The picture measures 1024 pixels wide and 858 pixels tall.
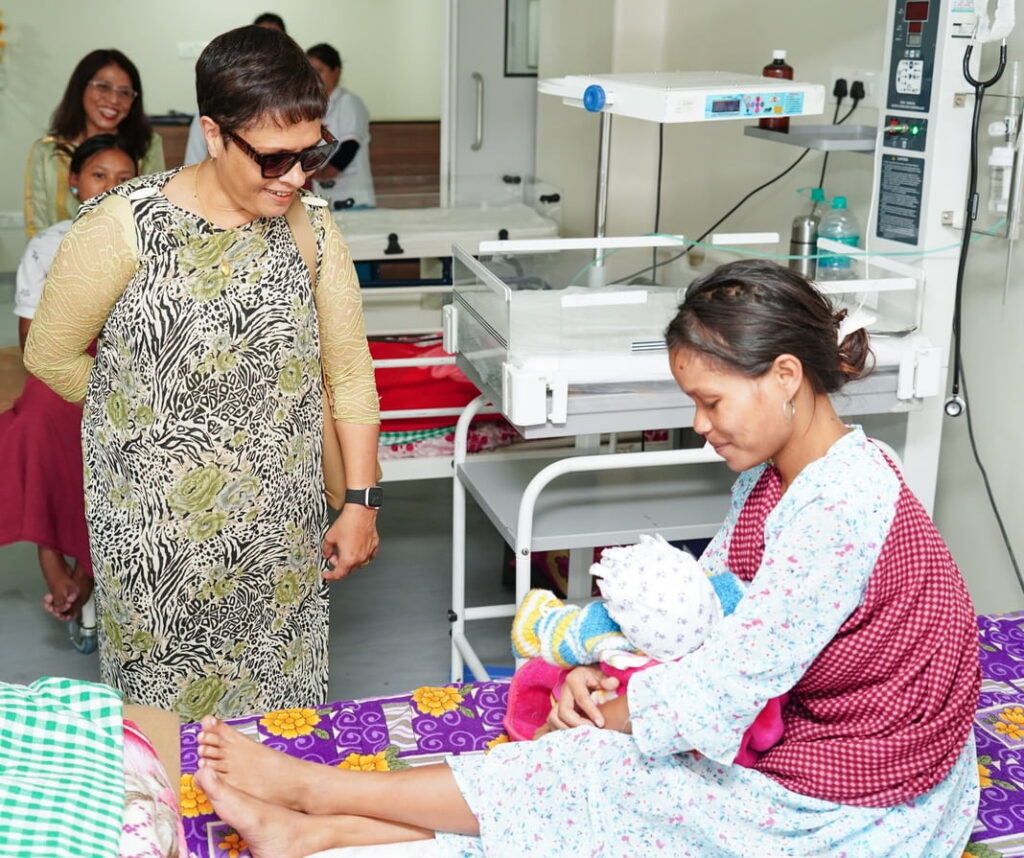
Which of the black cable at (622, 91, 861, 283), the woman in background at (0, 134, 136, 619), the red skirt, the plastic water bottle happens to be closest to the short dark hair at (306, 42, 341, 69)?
Result: the black cable at (622, 91, 861, 283)

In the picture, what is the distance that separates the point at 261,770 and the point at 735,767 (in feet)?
1.99

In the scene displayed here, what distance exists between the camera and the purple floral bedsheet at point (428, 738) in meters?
1.70

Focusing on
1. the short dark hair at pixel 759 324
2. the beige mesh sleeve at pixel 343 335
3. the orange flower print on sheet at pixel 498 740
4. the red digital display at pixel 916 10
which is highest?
the red digital display at pixel 916 10

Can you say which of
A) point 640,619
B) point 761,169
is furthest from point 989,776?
point 761,169

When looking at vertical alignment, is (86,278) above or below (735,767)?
above

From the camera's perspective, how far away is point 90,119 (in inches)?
146

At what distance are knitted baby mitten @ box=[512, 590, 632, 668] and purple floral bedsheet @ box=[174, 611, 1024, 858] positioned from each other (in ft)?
0.79

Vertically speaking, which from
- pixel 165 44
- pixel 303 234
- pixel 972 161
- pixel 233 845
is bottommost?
pixel 233 845

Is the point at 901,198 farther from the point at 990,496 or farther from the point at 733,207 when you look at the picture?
the point at 733,207

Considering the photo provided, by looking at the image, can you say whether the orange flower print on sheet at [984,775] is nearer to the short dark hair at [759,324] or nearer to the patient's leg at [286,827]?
the short dark hair at [759,324]

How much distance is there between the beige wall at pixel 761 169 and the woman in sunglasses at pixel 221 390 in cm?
101

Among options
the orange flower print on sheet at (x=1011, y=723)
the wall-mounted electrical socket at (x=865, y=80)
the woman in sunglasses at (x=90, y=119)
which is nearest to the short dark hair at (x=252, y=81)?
the orange flower print on sheet at (x=1011, y=723)

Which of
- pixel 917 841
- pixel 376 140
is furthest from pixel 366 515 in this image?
pixel 376 140

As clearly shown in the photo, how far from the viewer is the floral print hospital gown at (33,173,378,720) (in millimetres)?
1839
